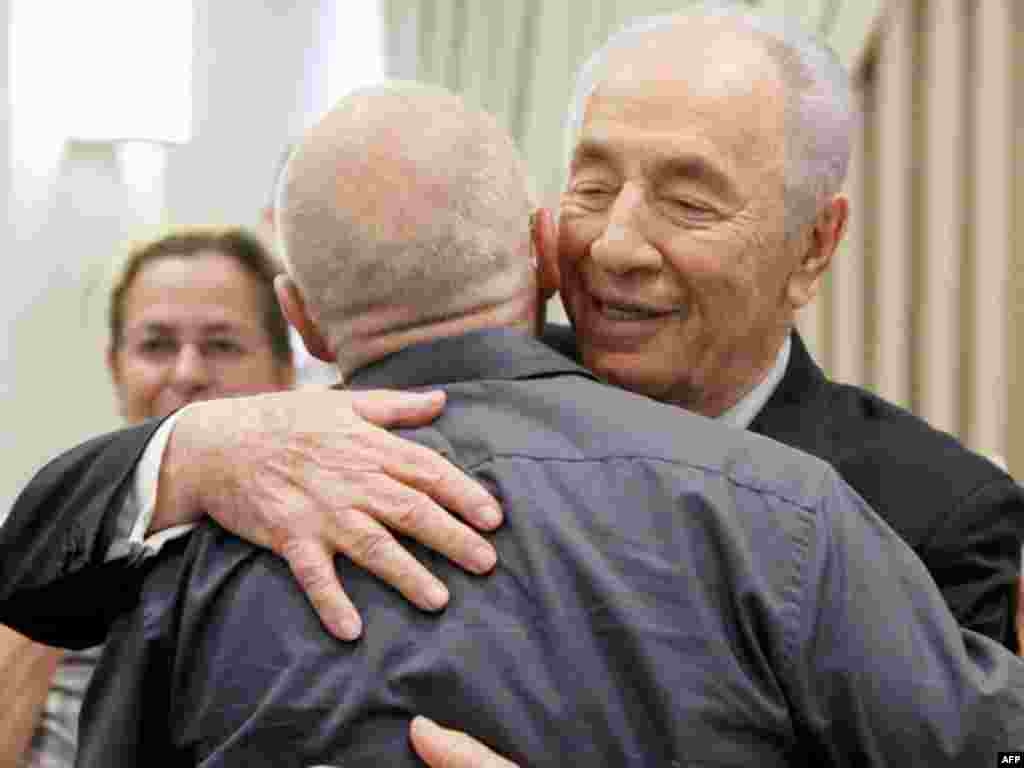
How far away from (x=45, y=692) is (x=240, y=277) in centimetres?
90

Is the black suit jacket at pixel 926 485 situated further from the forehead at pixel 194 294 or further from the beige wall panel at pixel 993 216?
the beige wall panel at pixel 993 216

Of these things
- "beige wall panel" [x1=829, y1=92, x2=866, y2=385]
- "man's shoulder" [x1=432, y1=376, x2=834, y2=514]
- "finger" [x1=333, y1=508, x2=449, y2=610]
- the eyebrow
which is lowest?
"beige wall panel" [x1=829, y1=92, x2=866, y2=385]

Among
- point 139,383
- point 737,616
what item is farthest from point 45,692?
point 737,616

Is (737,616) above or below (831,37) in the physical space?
below

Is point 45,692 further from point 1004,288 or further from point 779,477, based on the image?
point 1004,288

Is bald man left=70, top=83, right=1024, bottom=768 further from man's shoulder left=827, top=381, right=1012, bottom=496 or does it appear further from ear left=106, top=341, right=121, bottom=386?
ear left=106, top=341, right=121, bottom=386

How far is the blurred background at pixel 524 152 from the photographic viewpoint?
379 cm

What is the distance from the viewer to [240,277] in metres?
2.72

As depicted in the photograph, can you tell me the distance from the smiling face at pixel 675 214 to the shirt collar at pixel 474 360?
1.22 ft

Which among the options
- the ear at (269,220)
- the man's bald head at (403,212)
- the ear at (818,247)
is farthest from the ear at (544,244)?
the ear at (269,220)

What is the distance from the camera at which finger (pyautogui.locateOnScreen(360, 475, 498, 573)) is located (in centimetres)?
124

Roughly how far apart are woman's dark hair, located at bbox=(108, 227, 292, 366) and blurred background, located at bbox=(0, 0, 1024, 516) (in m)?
0.96

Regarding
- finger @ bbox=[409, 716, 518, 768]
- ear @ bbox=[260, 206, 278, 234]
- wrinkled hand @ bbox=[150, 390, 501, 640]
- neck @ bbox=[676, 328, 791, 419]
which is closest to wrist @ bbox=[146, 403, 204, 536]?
wrinkled hand @ bbox=[150, 390, 501, 640]

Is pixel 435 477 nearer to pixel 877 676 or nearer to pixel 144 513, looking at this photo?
pixel 144 513
